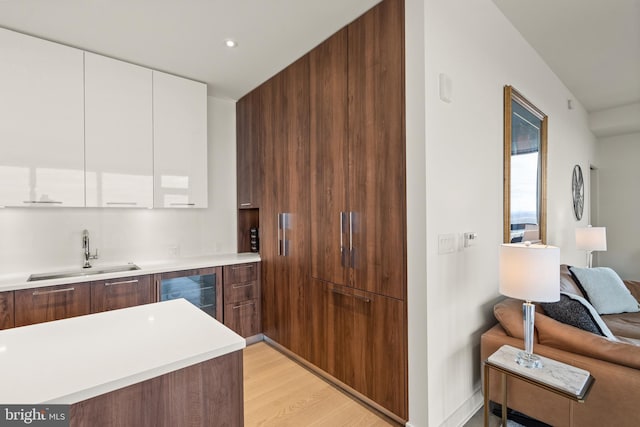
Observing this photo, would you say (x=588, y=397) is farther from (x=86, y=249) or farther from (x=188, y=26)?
(x=86, y=249)

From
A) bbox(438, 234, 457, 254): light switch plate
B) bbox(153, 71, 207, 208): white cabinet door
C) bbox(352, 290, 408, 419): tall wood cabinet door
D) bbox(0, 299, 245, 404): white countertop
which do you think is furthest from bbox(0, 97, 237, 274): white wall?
bbox(438, 234, 457, 254): light switch plate

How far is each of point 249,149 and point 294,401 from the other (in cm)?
258

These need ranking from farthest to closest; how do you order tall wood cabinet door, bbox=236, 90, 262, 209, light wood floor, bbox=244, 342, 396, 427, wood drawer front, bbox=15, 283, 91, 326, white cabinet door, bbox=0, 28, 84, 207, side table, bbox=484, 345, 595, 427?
tall wood cabinet door, bbox=236, 90, 262, 209 < white cabinet door, bbox=0, 28, 84, 207 < wood drawer front, bbox=15, 283, 91, 326 < light wood floor, bbox=244, 342, 396, 427 < side table, bbox=484, 345, 595, 427

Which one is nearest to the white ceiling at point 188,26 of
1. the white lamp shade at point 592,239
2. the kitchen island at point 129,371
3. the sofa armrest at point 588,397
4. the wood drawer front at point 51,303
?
the wood drawer front at point 51,303

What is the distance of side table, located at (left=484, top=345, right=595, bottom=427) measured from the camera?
1.45 m

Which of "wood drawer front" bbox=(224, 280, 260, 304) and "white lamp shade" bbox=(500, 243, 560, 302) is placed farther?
"wood drawer front" bbox=(224, 280, 260, 304)

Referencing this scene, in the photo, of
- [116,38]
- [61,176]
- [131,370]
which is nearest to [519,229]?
[131,370]

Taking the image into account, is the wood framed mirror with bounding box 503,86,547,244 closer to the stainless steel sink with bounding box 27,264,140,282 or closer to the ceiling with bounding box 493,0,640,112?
the ceiling with bounding box 493,0,640,112

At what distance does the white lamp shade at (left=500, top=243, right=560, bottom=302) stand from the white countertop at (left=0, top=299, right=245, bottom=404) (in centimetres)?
147

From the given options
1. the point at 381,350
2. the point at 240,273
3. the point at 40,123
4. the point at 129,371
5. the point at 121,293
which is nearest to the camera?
the point at 129,371

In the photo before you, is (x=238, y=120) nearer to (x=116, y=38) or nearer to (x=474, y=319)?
(x=116, y=38)

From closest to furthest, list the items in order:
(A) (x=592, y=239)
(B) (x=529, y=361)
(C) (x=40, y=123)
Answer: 1. (B) (x=529, y=361)
2. (C) (x=40, y=123)
3. (A) (x=592, y=239)

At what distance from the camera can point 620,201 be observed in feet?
17.0

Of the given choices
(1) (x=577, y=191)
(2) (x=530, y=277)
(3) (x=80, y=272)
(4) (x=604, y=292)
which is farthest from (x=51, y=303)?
(1) (x=577, y=191)
